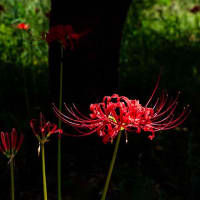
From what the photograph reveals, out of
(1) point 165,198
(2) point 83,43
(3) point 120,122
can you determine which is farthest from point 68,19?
(3) point 120,122

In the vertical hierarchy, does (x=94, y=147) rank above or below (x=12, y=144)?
below

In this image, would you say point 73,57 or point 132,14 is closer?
point 73,57

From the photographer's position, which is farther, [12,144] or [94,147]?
[94,147]

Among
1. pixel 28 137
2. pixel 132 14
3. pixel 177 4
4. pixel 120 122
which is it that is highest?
pixel 177 4

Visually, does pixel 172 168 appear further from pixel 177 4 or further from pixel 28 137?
pixel 177 4

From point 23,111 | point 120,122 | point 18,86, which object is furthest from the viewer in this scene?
point 18,86

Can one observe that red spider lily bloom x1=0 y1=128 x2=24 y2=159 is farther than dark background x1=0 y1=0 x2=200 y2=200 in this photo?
No

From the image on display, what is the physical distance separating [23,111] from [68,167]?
91 centimetres

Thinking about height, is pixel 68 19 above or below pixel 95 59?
above

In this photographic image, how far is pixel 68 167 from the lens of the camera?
208 centimetres

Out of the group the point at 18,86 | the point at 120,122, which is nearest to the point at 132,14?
the point at 18,86

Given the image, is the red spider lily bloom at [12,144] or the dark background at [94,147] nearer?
the red spider lily bloom at [12,144]

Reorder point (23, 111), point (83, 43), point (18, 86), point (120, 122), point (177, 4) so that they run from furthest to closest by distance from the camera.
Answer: point (177, 4) → point (18, 86) → point (23, 111) → point (83, 43) → point (120, 122)

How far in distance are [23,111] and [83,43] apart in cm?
102
